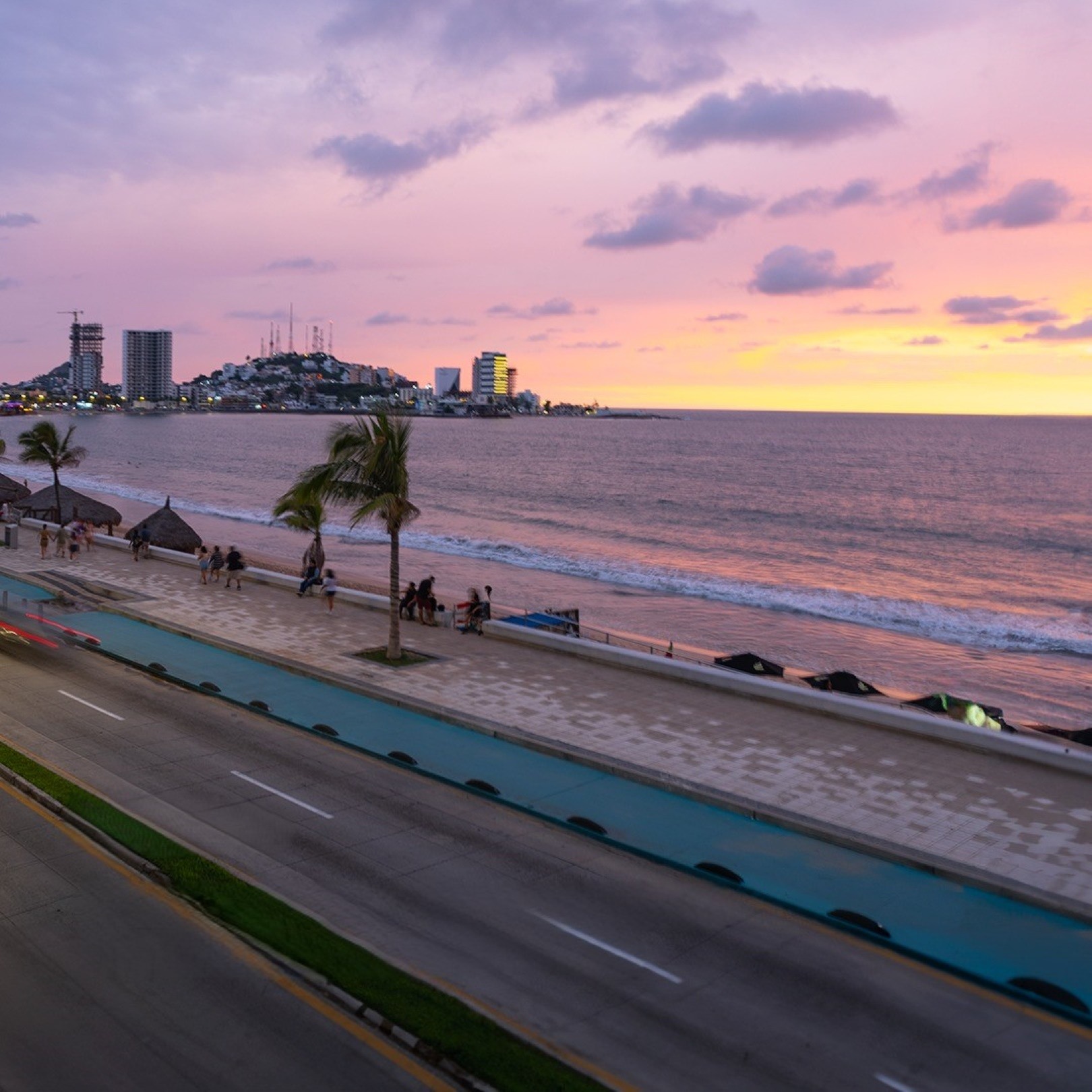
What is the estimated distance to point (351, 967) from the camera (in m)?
8.80

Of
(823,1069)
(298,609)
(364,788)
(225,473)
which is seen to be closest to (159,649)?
(298,609)

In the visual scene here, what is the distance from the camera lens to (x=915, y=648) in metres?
34.5

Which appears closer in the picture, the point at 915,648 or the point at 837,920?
the point at 837,920

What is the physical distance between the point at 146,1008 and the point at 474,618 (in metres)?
15.1

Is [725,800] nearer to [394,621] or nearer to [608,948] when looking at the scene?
[608,948]

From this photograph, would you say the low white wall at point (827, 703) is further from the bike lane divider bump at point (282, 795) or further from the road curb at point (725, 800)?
the bike lane divider bump at point (282, 795)

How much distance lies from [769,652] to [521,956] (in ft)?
79.6

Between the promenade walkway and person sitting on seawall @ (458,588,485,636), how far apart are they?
0.32m

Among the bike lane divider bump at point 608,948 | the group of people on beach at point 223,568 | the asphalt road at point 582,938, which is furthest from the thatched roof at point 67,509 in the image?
the bike lane divider bump at point 608,948

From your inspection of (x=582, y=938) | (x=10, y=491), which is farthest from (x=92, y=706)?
(x=10, y=491)

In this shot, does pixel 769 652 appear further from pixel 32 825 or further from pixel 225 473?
pixel 225 473

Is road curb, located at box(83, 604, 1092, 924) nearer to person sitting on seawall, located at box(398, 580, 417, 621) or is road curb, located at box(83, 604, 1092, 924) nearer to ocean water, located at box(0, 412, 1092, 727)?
person sitting on seawall, located at box(398, 580, 417, 621)

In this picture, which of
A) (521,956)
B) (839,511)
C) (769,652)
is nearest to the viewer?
(521,956)

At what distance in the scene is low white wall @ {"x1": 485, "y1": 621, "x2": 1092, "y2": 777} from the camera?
590 inches
